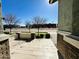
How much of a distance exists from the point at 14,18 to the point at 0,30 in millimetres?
24927

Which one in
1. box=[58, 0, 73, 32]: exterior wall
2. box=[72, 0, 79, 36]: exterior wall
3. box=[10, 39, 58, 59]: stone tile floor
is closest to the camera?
box=[72, 0, 79, 36]: exterior wall

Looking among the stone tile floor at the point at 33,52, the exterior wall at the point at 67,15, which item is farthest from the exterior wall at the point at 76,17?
the stone tile floor at the point at 33,52

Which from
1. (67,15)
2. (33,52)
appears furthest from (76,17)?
(33,52)

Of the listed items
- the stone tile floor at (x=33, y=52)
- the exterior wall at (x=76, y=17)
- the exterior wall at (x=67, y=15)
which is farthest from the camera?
the stone tile floor at (x=33, y=52)

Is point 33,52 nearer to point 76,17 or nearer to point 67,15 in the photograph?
point 67,15

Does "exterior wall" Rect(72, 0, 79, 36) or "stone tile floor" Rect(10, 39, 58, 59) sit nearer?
"exterior wall" Rect(72, 0, 79, 36)

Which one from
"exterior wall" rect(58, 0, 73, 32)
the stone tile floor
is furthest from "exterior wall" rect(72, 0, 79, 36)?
the stone tile floor

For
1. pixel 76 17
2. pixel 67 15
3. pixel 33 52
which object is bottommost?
pixel 33 52

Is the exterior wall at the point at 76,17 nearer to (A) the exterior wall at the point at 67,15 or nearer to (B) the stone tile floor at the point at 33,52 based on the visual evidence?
(A) the exterior wall at the point at 67,15

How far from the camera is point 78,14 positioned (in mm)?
2416

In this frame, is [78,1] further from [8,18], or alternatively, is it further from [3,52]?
[8,18]

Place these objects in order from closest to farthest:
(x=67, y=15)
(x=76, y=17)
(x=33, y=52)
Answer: (x=76, y=17), (x=67, y=15), (x=33, y=52)

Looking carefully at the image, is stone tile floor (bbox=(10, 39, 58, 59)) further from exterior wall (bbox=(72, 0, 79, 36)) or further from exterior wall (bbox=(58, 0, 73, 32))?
exterior wall (bbox=(72, 0, 79, 36))

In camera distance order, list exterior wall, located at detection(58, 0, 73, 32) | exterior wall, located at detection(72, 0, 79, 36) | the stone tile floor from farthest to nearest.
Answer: the stone tile floor, exterior wall, located at detection(58, 0, 73, 32), exterior wall, located at detection(72, 0, 79, 36)
